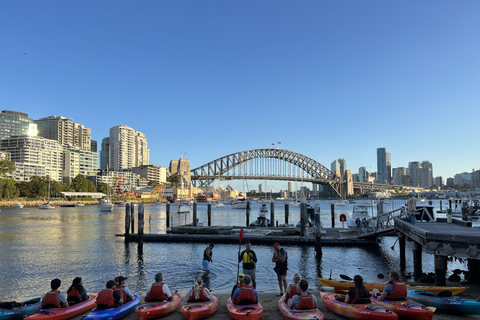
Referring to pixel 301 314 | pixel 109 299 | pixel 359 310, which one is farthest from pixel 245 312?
pixel 109 299

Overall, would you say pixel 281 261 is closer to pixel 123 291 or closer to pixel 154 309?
pixel 154 309

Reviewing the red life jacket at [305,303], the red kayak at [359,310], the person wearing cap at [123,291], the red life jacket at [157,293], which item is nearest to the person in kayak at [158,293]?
the red life jacket at [157,293]

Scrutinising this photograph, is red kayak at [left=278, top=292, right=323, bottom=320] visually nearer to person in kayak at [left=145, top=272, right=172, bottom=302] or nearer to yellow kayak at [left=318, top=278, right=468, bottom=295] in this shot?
person in kayak at [left=145, top=272, right=172, bottom=302]

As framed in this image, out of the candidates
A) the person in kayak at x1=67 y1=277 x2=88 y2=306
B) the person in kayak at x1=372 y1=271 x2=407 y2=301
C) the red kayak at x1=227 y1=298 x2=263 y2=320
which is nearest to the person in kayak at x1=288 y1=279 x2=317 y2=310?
the red kayak at x1=227 y1=298 x2=263 y2=320

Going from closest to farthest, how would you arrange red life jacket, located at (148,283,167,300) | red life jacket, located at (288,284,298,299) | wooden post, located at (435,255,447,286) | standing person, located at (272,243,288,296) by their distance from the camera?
red life jacket, located at (288,284,298,299) < red life jacket, located at (148,283,167,300) < standing person, located at (272,243,288,296) < wooden post, located at (435,255,447,286)

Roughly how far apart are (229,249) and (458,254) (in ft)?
50.9

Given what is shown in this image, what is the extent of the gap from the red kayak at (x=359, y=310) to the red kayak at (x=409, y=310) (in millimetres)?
385

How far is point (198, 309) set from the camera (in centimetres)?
905

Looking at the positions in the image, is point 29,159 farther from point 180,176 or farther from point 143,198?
point 180,176

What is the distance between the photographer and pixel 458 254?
12.5m

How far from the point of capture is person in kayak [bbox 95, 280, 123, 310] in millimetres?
9133

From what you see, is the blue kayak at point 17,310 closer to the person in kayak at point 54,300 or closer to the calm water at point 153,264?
the person in kayak at point 54,300

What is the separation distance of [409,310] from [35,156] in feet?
672

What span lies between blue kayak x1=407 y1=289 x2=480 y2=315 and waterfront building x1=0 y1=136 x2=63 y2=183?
7412 inches
